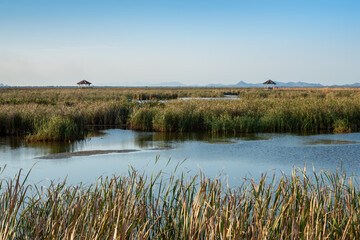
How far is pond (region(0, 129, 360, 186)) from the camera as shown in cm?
1104

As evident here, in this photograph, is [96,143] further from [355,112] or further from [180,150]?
[355,112]

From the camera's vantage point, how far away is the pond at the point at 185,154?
11039 millimetres

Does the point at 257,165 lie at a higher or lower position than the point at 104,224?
lower

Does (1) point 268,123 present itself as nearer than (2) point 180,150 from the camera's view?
No

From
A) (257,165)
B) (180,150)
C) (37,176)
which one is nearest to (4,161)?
(37,176)

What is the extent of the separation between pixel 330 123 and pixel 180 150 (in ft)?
33.0

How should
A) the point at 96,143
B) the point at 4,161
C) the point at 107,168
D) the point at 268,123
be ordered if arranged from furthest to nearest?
the point at 268,123 < the point at 96,143 < the point at 4,161 < the point at 107,168

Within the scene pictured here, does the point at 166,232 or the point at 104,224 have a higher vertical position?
the point at 104,224

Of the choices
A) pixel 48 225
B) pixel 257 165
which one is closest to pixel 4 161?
pixel 257 165

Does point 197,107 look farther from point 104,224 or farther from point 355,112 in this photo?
point 104,224

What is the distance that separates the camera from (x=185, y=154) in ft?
45.6

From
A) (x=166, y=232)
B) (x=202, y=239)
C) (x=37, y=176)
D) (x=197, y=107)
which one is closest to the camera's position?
(x=202, y=239)

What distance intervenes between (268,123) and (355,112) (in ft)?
16.5

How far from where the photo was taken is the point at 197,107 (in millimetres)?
22500
